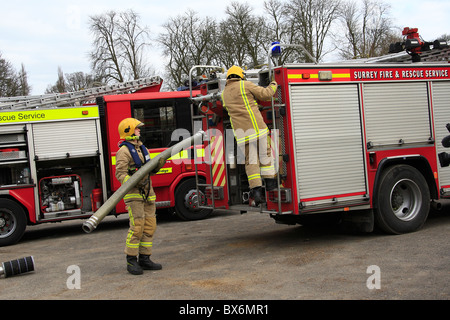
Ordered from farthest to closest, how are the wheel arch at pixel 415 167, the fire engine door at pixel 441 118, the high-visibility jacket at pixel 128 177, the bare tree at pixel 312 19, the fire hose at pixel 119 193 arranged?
the bare tree at pixel 312 19, the fire engine door at pixel 441 118, the wheel arch at pixel 415 167, the high-visibility jacket at pixel 128 177, the fire hose at pixel 119 193

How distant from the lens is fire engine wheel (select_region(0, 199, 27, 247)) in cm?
963

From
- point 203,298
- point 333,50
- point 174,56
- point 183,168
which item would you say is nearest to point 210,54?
point 174,56

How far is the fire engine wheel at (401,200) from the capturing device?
7536 mm

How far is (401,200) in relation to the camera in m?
7.93

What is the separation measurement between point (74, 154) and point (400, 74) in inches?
253

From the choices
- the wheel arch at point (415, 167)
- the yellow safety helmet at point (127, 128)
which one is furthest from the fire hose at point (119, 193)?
the wheel arch at point (415, 167)

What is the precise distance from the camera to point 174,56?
32.8m

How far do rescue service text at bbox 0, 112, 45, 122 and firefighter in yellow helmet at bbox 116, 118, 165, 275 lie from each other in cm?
424

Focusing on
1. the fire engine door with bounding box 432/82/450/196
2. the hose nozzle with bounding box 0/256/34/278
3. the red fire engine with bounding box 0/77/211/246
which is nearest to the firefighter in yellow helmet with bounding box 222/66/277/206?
the fire engine door with bounding box 432/82/450/196

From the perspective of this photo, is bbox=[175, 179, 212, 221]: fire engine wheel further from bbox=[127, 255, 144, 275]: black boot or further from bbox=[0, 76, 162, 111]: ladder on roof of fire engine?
bbox=[127, 255, 144, 275]: black boot
